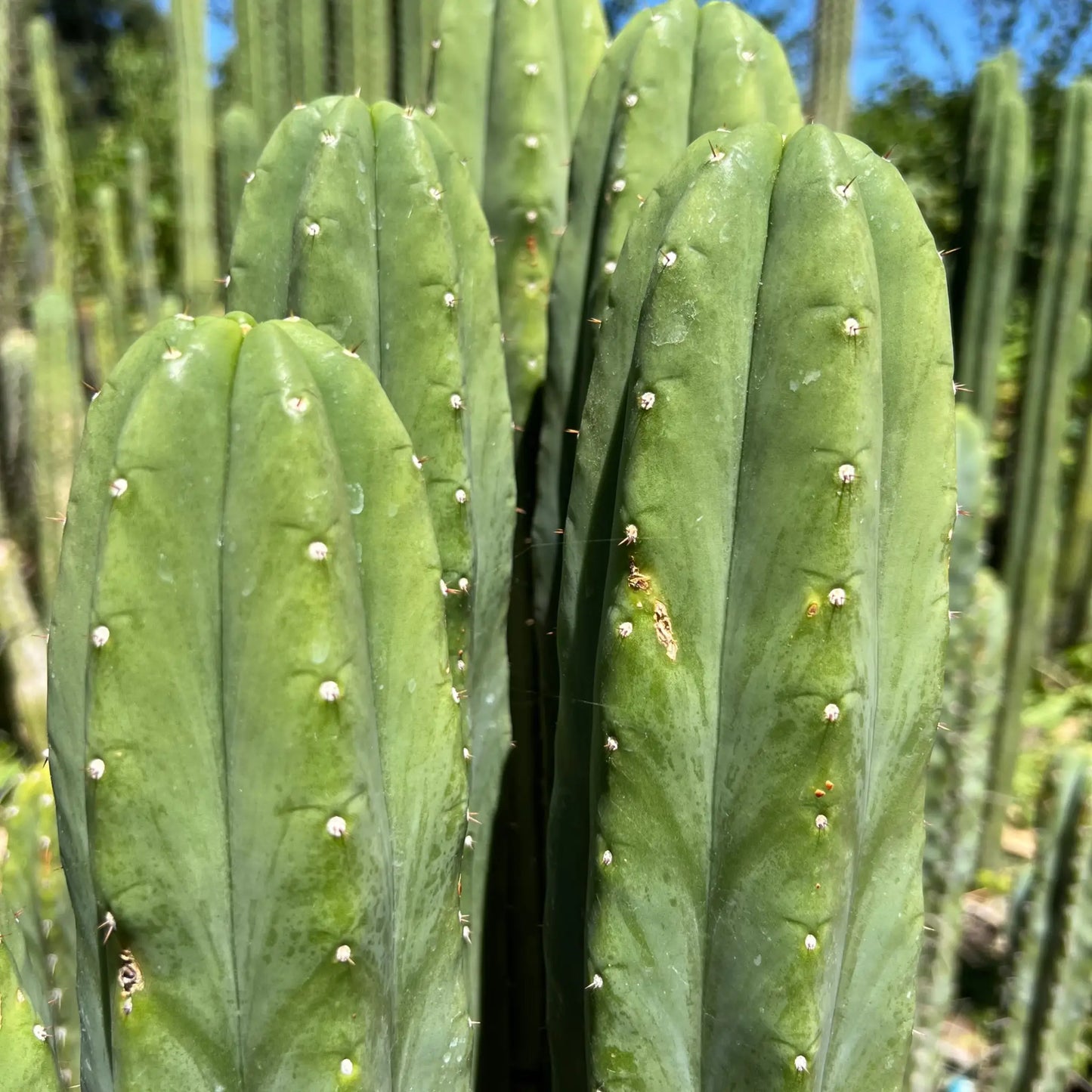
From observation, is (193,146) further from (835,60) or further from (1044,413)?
(1044,413)

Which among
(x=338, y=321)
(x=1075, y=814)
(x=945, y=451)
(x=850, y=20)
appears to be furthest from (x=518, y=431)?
(x=850, y=20)

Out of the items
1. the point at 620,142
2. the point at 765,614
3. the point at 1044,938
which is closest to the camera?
the point at 765,614

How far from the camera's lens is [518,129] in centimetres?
197

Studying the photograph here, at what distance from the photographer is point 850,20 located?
5.52m

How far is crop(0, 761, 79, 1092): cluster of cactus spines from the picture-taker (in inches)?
63.7

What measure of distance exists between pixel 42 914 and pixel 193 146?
4.93 m

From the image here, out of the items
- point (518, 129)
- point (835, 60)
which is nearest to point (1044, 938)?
point (518, 129)

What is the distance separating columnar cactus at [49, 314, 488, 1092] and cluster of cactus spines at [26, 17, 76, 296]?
6.70 meters

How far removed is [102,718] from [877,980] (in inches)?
41.3

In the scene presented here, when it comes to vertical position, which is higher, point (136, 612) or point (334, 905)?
point (136, 612)

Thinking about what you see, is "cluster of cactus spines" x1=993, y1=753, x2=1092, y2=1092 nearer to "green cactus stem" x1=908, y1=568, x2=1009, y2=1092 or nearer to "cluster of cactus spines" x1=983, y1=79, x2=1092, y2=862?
"green cactus stem" x1=908, y1=568, x2=1009, y2=1092

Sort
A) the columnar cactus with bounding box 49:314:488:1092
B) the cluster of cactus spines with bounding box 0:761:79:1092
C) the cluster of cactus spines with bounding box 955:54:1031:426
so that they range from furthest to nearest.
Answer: the cluster of cactus spines with bounding box 955:54:1031:426 < the cluster of cactus spines with bounding box 0:761:79:1092 < the columnar cactus with bounding box 49:314:488:1092

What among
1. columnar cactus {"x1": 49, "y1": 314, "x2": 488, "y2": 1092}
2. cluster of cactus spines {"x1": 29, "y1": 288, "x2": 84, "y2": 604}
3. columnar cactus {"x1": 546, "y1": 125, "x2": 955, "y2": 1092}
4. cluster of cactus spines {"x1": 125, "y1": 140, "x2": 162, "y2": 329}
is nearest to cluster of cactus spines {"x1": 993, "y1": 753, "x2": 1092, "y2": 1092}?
columnar cactus {"x1": 546, "y1": 125, "x2": 955, "y2": 1092}

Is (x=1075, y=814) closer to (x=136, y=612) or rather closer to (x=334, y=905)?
(x=334, y=905)
